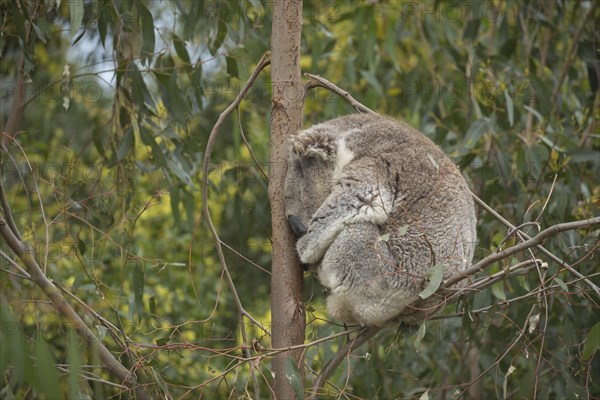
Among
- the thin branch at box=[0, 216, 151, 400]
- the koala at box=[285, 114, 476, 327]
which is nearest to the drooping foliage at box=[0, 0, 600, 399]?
the thin branch at box=[0, 216, 151, 400]

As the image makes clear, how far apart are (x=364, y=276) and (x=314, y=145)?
2.01ft

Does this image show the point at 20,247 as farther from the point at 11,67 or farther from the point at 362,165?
the point at 11,67

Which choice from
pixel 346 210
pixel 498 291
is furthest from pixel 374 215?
pixel 498 291

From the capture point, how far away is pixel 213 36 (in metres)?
4.46

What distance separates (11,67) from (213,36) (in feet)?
5.16

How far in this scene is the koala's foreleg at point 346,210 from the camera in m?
3.24

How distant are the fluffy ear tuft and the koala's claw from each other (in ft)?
0.97

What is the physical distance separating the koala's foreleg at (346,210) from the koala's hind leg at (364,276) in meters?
0.04

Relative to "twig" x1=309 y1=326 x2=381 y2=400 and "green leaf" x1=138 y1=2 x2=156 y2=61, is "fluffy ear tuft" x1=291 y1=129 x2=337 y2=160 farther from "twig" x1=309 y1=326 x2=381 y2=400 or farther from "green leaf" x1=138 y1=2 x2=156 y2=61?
"green leaf" x1=138 y1=2 x2=156 y2=61

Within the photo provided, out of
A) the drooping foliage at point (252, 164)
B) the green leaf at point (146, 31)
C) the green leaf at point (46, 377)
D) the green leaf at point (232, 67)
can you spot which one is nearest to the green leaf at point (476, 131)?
the drooping foliage at point (252, 164)

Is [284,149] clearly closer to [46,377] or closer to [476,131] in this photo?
[46,377]

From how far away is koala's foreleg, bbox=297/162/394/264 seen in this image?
3.24 metres

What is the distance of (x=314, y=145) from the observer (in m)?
3.37

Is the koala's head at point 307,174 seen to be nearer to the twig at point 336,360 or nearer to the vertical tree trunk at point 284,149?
the vertical tree trunk at point 284,149
